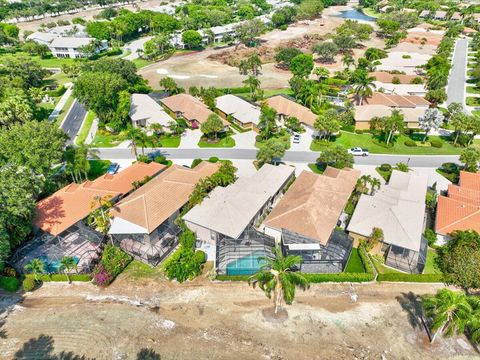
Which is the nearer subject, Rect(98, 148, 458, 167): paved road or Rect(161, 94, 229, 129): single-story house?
Rect(98, 148, 458, 167): paved road

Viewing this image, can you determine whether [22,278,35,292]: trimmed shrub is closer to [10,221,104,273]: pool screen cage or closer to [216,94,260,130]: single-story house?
[10,221,104,273]: pool screen cage

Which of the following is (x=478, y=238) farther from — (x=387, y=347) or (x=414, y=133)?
(x=414, y=133)

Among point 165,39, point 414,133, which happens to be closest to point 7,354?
point 414,133

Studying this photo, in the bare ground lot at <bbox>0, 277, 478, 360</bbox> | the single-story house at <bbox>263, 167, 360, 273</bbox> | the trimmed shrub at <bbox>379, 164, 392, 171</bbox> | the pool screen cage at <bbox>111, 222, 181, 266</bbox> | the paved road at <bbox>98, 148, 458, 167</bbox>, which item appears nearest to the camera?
the bare ground lot at <bbox>0, 277, 478, 360</bbox>

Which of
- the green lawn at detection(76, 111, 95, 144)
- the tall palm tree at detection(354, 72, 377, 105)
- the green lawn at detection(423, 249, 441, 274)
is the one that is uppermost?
the tall palm tree at detection(354, 72, 377, 105)

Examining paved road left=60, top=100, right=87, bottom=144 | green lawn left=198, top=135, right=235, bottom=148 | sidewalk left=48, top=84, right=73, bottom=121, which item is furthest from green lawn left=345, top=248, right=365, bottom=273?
sidewalk left=48, top=84, right=73, bottom=121
